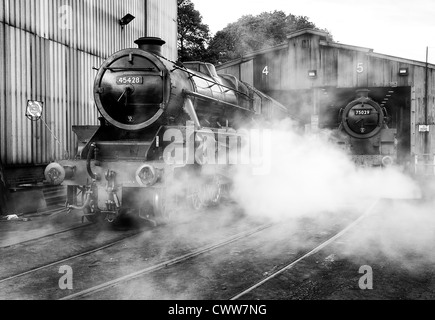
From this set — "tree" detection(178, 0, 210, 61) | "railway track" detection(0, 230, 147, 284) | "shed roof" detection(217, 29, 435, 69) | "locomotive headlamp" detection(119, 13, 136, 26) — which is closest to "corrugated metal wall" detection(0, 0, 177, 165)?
"locomotive headlamp" detection(119, 13, 136, 26)

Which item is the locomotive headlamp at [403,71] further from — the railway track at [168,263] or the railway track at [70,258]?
the railway track at [70,258]

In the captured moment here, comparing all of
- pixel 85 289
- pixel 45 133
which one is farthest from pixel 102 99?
pixel 85 289

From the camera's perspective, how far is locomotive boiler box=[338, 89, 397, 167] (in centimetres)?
1412

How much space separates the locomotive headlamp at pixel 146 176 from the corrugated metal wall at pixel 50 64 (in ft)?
12.7

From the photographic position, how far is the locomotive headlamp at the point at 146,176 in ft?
22.5

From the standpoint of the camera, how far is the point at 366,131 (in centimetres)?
1451

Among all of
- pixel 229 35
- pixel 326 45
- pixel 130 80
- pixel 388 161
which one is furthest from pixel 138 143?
pixel 229 35

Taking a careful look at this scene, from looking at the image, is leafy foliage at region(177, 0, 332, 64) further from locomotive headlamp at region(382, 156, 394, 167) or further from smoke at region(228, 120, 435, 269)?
locomotive headlamp at region(382, 156, 394, 167)

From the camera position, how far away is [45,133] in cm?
1045

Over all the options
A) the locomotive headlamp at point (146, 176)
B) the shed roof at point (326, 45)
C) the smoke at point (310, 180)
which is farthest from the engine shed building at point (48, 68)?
the shed roof at point (326, 45)

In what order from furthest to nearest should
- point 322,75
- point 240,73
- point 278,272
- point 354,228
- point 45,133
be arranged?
point 240,73 → point 322,75 → point 45,133 → point 354,228 → point 278,272

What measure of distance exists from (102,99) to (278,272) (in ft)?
15.1

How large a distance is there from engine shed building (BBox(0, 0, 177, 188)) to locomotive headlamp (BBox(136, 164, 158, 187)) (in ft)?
12.6
